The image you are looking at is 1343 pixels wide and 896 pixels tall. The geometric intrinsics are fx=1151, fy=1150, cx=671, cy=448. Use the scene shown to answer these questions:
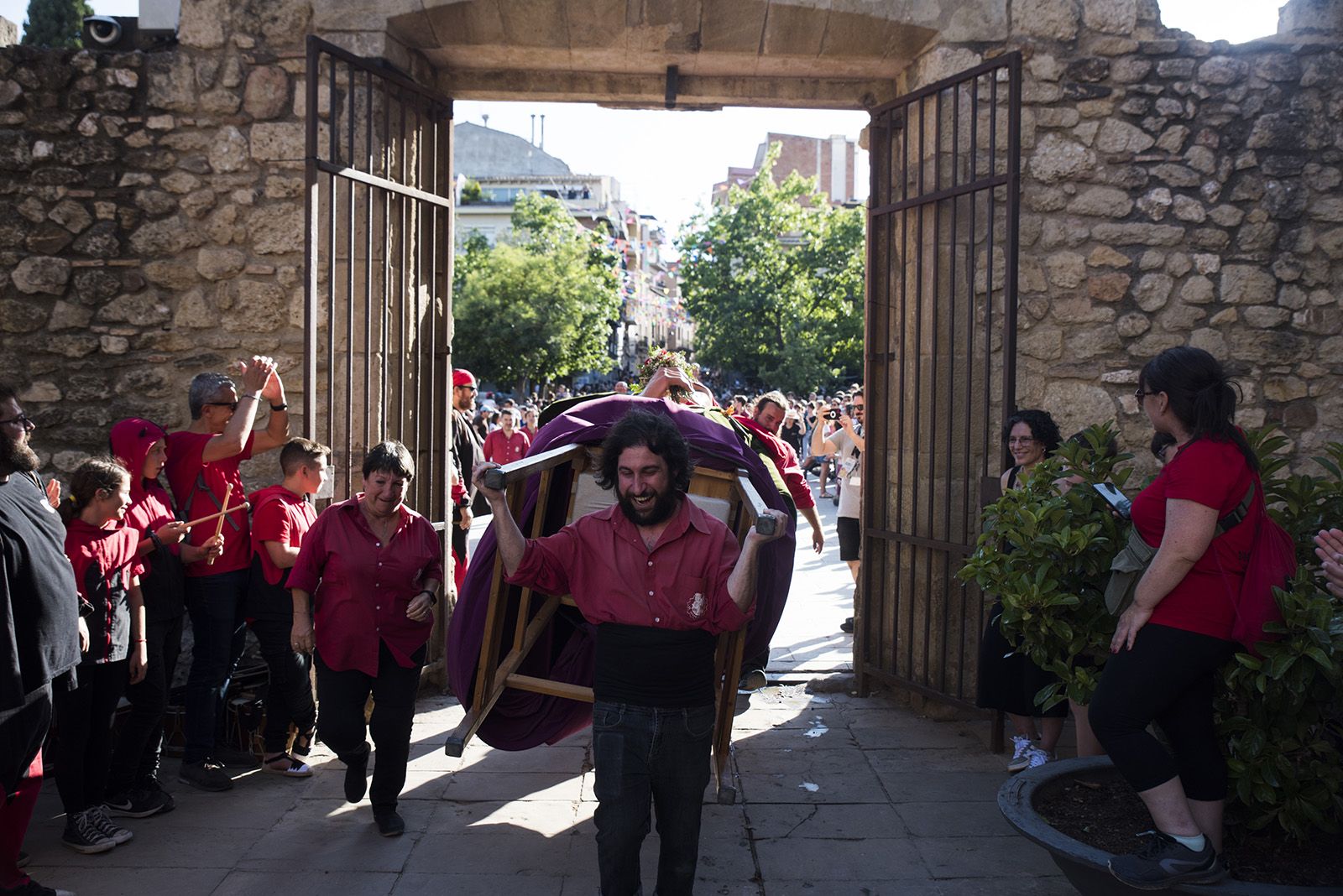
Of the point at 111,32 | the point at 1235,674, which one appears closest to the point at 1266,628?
the point at 1235,674

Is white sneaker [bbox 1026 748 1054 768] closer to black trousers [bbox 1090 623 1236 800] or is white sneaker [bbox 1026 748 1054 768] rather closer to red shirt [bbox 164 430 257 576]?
black trousers [bbox 1090 623 1236 800]

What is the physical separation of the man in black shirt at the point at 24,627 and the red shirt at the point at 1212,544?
10.8 feet

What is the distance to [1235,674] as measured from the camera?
3172 mm

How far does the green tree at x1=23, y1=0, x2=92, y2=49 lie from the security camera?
20303 millimetres

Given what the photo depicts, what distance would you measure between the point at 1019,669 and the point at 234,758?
3.43 meters

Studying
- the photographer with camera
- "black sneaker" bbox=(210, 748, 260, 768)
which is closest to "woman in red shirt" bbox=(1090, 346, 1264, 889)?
"black sneaker" bbox=(210, 748, 260, 768)

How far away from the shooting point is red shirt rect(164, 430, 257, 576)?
4777 mm

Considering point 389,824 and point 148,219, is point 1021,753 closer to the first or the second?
point 389,824

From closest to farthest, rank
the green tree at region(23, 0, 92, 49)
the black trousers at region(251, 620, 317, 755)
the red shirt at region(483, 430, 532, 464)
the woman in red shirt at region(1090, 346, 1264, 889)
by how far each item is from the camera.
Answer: the woman in red shirt at region(1090, 346, 1264, 889), the black trousers at region(251, 620, 317, 755), the red shirt at region(483, 430, 532, 464), the green tree at region(23, 0, 92, 49)

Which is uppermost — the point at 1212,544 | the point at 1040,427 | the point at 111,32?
the point at 111,32

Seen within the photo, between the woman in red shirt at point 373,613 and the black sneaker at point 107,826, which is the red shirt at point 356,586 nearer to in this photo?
the woman in red shirt at point 373,613

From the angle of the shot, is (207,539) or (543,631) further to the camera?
(207,539)

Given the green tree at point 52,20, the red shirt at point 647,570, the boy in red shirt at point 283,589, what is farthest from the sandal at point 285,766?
the green tree at point 52,20

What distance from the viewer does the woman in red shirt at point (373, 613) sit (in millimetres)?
4223
